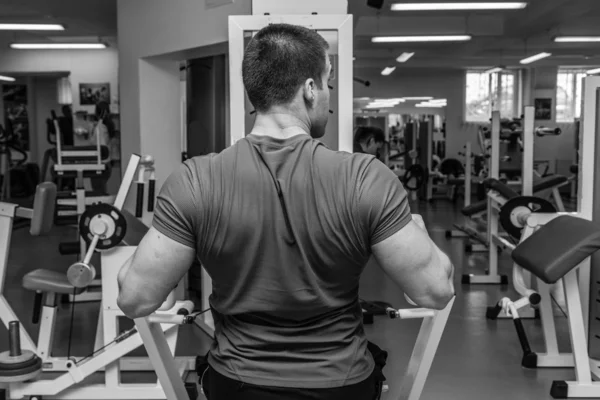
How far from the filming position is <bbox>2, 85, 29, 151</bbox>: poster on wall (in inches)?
588

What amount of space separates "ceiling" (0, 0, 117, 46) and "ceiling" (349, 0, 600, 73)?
10.8 feet

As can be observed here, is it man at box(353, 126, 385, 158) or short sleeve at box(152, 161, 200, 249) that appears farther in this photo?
man at box(353, 126, 385, 158)

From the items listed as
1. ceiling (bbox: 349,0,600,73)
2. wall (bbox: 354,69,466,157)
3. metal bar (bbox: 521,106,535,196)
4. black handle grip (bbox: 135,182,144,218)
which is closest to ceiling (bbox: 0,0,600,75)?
ceiling (bbox: 349,0,600,73)

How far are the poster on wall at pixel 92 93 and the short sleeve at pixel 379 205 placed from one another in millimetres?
11142

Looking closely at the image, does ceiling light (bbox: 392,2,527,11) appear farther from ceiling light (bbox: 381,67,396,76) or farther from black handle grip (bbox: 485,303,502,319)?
ceiling light (bbox: 381,67,396,76)

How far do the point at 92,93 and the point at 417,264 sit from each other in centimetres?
1137

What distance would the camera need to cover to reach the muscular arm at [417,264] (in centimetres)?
116

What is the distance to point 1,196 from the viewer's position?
1302cm

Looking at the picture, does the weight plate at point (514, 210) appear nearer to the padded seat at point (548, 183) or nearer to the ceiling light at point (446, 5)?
the padded seat at point (548, 183)

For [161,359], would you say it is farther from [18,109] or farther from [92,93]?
[18,109]

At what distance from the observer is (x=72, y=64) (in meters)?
12.0

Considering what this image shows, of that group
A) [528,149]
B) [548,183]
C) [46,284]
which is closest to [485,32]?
[548,183]

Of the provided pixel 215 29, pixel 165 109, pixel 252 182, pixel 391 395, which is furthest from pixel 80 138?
pixel 252 182

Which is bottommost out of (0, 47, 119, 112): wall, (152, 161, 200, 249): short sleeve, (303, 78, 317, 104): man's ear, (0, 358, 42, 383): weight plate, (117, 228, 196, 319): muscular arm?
(0, 358, 42, 383): weight plate
